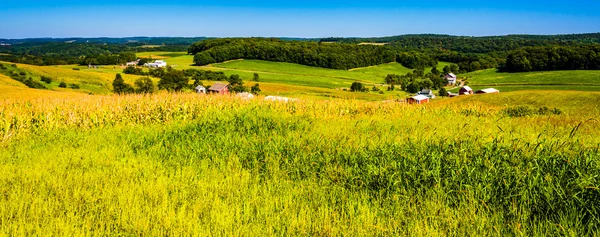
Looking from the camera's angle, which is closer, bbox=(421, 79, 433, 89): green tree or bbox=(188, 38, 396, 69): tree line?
bbox=(421, 79, 433, 89): green tree

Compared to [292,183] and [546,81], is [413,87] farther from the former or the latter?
[292,183]

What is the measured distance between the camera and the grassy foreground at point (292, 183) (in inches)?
153

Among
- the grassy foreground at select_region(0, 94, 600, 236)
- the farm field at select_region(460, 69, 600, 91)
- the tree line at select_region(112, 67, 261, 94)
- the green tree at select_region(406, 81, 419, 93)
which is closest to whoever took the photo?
the grassy foreground at select_region(0, 94, 600, 236)

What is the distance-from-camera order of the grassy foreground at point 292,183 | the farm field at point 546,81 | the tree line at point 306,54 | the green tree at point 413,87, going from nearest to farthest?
the grassy foreground at point 292,183 < the farm field at point 546,81 < the green tree at point 413,87 < the tree line at point 306,54

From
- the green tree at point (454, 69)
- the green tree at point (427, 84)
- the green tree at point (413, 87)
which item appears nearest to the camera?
the green tree at point (413, 87)

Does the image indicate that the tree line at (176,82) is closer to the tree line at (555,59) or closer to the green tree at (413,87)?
the green tree at (413,87)

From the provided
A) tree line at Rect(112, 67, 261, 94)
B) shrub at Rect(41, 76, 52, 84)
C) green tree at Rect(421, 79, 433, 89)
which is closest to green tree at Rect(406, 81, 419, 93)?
green tree at Rect(421, 79, 433, 89)

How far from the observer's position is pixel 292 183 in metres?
5.23

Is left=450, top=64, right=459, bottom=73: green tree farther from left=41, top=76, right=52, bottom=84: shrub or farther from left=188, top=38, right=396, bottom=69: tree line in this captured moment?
left=41, top=76, right=52, bottom=84: shrub

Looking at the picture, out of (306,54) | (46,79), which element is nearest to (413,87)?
(306,54)

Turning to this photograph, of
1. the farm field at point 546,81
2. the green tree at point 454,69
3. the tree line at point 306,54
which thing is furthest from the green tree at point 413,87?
the green tree at point 454,69

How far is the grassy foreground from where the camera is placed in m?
3.90

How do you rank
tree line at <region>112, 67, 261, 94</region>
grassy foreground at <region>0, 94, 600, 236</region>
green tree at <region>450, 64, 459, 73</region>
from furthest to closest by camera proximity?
green tree at <region>450, 64, 459, 73</region>, tree line at <region>112, 67, 261, 94</region>, grassy foreground at <region>0, 94, 600, 236</region>

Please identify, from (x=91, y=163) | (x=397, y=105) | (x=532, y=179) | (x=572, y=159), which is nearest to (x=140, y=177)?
(x=91, y=163)
